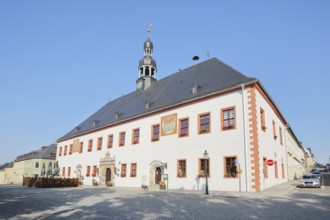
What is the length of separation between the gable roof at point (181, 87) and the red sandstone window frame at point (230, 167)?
5212 mm

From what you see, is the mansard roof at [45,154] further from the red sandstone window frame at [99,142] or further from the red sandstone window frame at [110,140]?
the red sandstone window frame at [110,140]

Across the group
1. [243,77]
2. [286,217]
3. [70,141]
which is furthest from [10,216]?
[70,141]

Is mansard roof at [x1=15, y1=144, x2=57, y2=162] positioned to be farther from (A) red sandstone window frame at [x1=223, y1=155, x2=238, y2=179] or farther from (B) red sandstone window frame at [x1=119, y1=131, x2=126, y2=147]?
(A) red sandstone window frame at [x1=223, y1=155, x2=238, y2=179]

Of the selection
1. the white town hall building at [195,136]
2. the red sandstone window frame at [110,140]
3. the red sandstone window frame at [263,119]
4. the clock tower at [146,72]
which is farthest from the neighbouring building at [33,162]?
the red sandstone window frame at [263,119]

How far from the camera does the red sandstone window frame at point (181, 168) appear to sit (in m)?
21.4

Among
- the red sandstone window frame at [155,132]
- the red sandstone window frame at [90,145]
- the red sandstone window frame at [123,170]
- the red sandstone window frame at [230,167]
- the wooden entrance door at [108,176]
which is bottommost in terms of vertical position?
the wooden entrance door at [108,176]

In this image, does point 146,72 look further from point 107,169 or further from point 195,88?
point 195,88

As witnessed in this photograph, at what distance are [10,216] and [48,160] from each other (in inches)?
2281

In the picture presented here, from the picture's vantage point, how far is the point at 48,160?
6184 centimetres

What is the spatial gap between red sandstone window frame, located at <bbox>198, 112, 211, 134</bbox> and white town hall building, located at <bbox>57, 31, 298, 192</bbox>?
0.08 metres

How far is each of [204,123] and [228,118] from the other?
7.18ft

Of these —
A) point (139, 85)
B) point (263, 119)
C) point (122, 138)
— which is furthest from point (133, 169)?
point (263, 119)

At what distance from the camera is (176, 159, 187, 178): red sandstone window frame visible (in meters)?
21.4

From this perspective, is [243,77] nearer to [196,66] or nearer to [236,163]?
[236,163]
